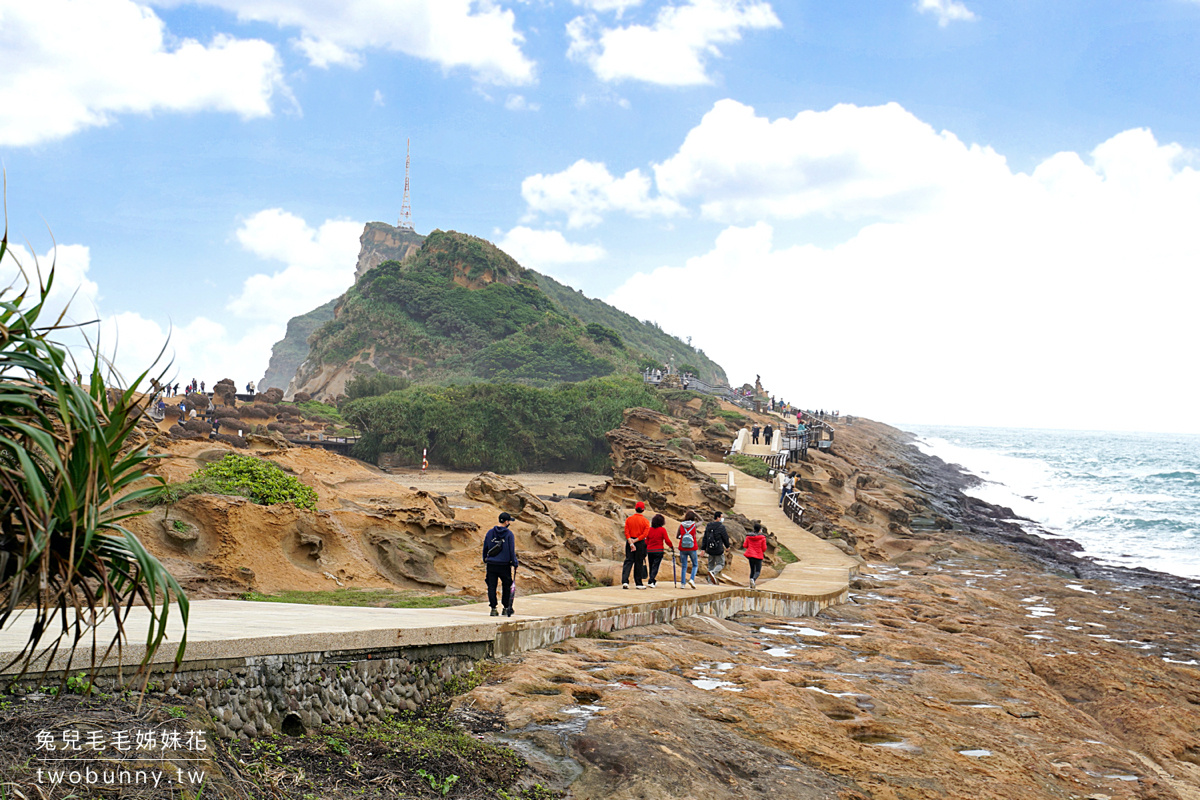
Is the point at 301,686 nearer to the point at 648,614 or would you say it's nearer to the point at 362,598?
the point at 362,598

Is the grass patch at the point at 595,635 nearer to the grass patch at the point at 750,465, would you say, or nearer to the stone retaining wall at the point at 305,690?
the stone retaining wall at the point at 305,690

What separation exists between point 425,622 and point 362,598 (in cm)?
324

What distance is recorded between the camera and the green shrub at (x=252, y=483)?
11250 millimetres

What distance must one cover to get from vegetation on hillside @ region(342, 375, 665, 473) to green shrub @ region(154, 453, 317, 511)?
79.5 ft

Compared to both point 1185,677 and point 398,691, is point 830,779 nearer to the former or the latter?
point 398,691

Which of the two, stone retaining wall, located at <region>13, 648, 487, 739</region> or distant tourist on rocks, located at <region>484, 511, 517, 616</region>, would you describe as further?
distant tourist on rocks, located at <region>484, 511, 517, 616</region>

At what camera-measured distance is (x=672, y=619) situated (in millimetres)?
10273

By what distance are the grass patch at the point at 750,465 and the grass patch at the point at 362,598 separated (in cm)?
2253

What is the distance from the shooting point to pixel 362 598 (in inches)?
388

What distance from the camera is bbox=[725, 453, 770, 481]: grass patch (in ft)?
104

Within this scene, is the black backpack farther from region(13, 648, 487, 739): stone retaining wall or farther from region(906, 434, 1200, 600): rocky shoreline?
region(906, 434, 1200, 600): rocky shoreline

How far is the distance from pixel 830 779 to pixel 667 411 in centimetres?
4373

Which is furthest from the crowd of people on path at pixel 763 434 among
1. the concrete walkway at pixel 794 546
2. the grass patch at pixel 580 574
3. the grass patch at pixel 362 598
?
the grass patch at pixel 362 598

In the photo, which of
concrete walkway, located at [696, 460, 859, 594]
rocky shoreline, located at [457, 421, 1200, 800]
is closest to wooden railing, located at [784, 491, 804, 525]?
concrete walkway, located at [696, 460, 859, 594]
